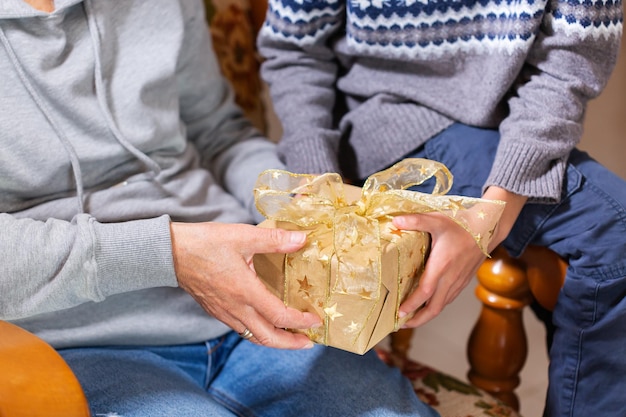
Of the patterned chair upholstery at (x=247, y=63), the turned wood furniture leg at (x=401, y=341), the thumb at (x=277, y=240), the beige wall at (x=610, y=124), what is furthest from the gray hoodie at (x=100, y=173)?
the beige wall at (x=610, y=124)

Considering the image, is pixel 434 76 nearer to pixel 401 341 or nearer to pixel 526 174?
pixel 526 174

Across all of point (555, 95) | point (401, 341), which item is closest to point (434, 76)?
point (555, 95)

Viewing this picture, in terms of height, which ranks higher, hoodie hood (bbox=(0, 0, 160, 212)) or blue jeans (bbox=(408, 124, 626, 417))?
hoodie hood (bbox=(0, 0, 160, 212))

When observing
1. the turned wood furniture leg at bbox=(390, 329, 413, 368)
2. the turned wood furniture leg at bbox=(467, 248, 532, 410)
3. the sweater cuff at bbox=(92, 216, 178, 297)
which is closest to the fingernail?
the sweater cuff at bbox=(92, 216, 178, 297)

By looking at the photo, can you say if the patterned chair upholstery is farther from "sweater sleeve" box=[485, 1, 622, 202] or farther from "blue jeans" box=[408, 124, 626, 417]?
"sweater sleeve" box=[485, 1, 622, 202]

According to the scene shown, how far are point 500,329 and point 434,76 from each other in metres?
0.36

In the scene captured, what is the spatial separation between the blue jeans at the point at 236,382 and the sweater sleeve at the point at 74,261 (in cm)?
10

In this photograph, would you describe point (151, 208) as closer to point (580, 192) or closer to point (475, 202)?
point (475, 202)

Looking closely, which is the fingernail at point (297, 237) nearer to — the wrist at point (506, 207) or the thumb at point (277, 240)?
the thumb at point (277, 240)

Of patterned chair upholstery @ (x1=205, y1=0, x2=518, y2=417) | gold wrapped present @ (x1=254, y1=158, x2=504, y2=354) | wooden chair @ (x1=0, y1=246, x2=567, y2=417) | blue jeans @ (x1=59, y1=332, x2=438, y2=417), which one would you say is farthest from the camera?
patterned chair upholstery @ (x1=205, y1=0, x2=518, y2=417)

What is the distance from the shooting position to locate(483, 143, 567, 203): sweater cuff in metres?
0.81

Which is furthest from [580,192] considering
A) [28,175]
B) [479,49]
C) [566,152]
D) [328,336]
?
[28,175]

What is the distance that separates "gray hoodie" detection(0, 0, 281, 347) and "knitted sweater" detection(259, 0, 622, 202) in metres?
0.13

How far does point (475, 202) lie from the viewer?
70 centimetres
